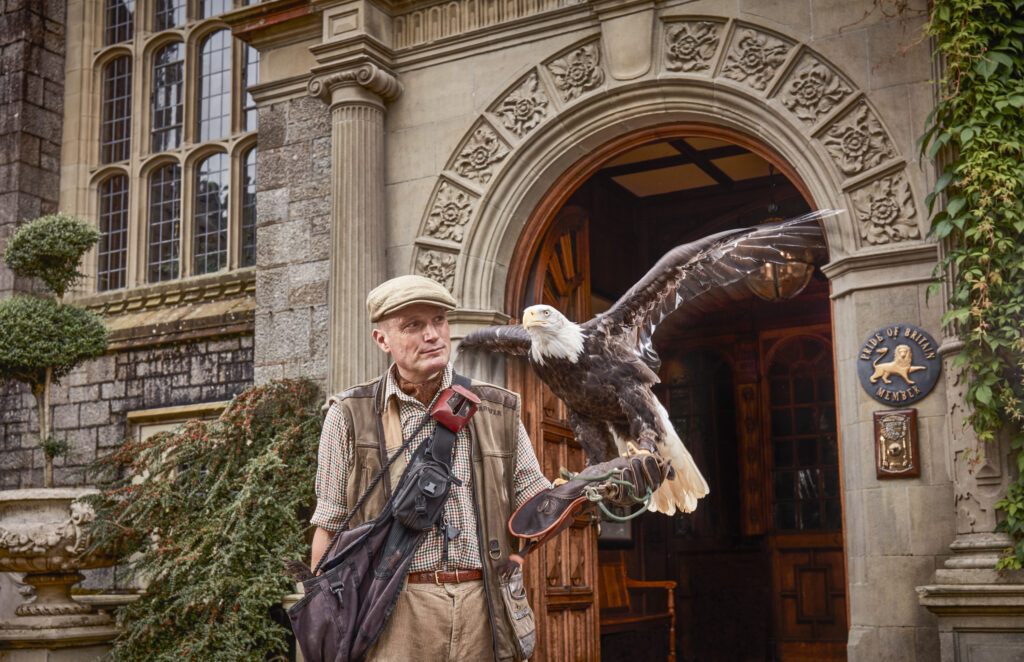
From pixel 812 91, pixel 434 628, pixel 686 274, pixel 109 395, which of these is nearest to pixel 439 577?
pixel 434 628

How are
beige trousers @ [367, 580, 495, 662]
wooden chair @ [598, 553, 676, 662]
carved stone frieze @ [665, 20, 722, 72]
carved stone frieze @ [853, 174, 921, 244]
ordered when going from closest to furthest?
beige trousers @ [367, 580, 495, 662] < carved stone frieze @ [853, 174, 921, 244] < carved stone frieze @ [665, 20, 722, 72] < wooden chair @ [598, 553, 676, 662]

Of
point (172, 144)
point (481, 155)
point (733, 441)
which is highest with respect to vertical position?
point (172, 144)

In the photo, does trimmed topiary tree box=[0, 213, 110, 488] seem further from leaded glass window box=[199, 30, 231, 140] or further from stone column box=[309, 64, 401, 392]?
leaded glass window box=[199, 30, 231, 140]

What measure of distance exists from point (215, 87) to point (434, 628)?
26.6 ft

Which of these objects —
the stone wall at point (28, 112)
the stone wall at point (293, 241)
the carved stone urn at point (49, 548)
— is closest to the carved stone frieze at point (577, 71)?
the stone wall at point (293, 241)

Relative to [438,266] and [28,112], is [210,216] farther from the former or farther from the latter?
[438,266]

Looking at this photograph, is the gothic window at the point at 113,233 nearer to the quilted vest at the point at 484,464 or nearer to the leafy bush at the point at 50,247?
the leafy bush at the point at 50,247

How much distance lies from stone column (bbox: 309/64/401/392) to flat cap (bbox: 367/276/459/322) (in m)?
4.04

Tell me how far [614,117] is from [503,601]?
4412mm

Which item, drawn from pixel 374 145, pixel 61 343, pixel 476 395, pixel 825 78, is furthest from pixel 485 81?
pixel 476 395

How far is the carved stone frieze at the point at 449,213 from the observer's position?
23.0 feet

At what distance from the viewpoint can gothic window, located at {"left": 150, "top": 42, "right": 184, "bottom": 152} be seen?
9.96 metres

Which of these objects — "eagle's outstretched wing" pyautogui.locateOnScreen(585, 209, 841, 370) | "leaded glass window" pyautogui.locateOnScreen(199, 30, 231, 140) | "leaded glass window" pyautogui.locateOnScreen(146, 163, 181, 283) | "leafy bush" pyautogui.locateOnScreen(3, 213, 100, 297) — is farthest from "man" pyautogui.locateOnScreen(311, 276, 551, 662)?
→ "leaded glass window" pyautogui.locateOnScreen(199, 30, 231, 140)

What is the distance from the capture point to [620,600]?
30.8 feet
